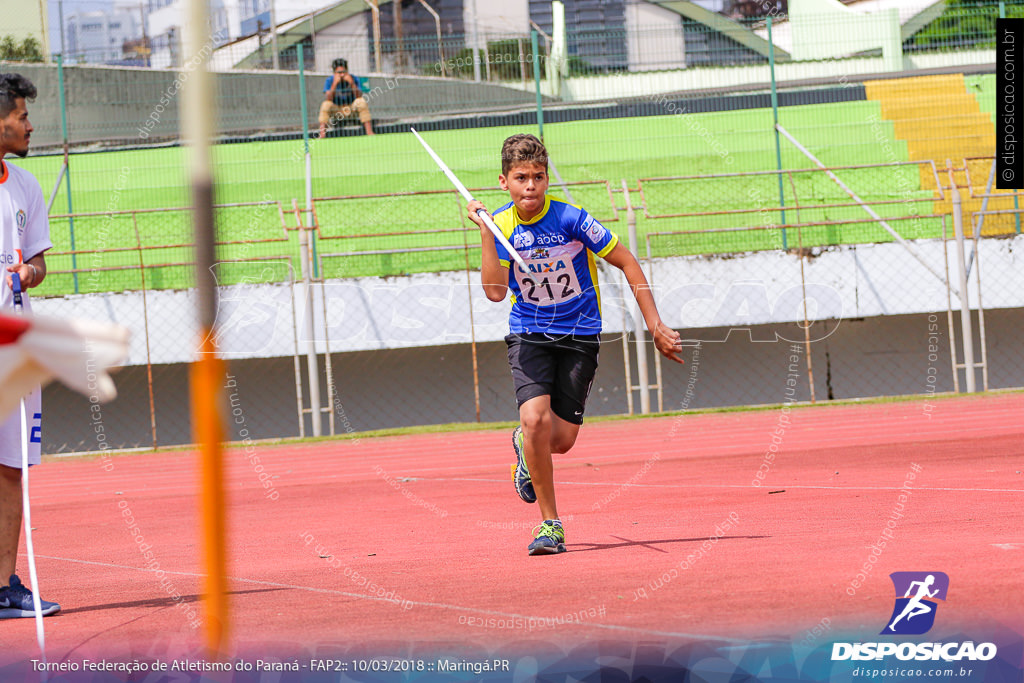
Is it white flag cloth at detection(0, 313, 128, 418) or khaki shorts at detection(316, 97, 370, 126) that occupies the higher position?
khaki shorts at detection(316, 97, 370, 126)

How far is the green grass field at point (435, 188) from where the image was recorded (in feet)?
51.9

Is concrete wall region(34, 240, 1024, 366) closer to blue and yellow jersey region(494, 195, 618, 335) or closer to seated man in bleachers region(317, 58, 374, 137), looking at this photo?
seated man in bleachers region(317, 58, 374, 137)

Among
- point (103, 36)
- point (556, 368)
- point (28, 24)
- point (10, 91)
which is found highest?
point (28, 24)

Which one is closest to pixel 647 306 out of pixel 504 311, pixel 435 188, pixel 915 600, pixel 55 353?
pixel 915 600

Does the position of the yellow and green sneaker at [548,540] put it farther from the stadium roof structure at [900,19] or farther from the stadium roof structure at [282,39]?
the stadium roof structure at [282,39]

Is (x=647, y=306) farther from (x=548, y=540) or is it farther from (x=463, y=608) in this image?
(x=463, y=608)

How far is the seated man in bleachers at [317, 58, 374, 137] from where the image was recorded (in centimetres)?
1909

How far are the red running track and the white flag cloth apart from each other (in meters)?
1.89

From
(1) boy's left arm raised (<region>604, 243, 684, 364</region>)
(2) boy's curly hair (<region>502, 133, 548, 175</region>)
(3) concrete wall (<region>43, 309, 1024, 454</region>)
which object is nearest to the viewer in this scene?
(1) boy's left arm raised (<region>604, 243, 684, 364</region>)

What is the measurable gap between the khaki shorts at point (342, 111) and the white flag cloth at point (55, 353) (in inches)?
699

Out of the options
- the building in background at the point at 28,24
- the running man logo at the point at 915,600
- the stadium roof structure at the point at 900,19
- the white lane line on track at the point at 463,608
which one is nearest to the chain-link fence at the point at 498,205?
the stadium roof structure at the point at 900,19

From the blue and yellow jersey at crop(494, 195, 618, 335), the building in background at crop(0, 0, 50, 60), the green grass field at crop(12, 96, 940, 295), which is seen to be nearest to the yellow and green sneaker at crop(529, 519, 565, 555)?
the blue and yellow jersey at crop(494, 195, 618, 335)
